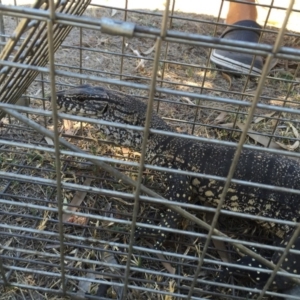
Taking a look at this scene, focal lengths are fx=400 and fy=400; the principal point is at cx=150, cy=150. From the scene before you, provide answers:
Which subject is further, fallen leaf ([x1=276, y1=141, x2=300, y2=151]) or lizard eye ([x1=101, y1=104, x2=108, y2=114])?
fallen leaf ([x1=276, y1=141, x2=300, y2=151])

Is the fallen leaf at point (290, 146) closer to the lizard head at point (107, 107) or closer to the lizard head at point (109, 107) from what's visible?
the lizard head at point (109, 107)

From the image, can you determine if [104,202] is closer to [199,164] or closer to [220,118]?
[199,164]

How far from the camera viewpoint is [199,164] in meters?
3.22

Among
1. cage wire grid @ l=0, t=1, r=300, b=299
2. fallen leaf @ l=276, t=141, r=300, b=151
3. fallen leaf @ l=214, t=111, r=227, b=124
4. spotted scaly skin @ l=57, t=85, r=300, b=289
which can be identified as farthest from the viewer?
fallen leaf @ l=214, t=111, r=227, b=124

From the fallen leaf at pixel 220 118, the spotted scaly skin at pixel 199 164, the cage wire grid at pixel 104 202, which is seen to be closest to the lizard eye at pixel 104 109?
the spotted scaly skin at pixel 199 164

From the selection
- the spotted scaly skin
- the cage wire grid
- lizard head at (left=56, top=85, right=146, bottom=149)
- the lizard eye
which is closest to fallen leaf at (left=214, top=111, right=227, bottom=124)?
the cage wire grid

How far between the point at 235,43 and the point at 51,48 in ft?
2.19

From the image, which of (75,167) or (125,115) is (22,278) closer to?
(75,167)

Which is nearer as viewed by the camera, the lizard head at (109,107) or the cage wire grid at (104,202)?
the cage wire grid at (104,202)

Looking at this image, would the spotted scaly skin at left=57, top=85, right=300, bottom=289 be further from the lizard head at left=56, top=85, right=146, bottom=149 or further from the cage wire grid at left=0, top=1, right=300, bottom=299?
the cage wire grid at left=0, top=1, right=300, bottom=299

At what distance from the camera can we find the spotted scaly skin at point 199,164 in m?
3.06

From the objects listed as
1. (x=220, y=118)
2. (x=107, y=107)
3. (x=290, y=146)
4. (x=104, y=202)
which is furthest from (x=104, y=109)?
(x=290, y=146)

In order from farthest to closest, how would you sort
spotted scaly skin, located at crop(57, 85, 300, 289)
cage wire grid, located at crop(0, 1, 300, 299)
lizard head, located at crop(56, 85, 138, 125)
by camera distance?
lizard head, located at crop(56, 85, 138, 125)
spotted scaly skin, located at crop(57, 85, 300, 289)
cage wire grid, located at crop(0, 1, 300, 299)

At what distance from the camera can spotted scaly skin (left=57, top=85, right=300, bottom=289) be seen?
306 cm
